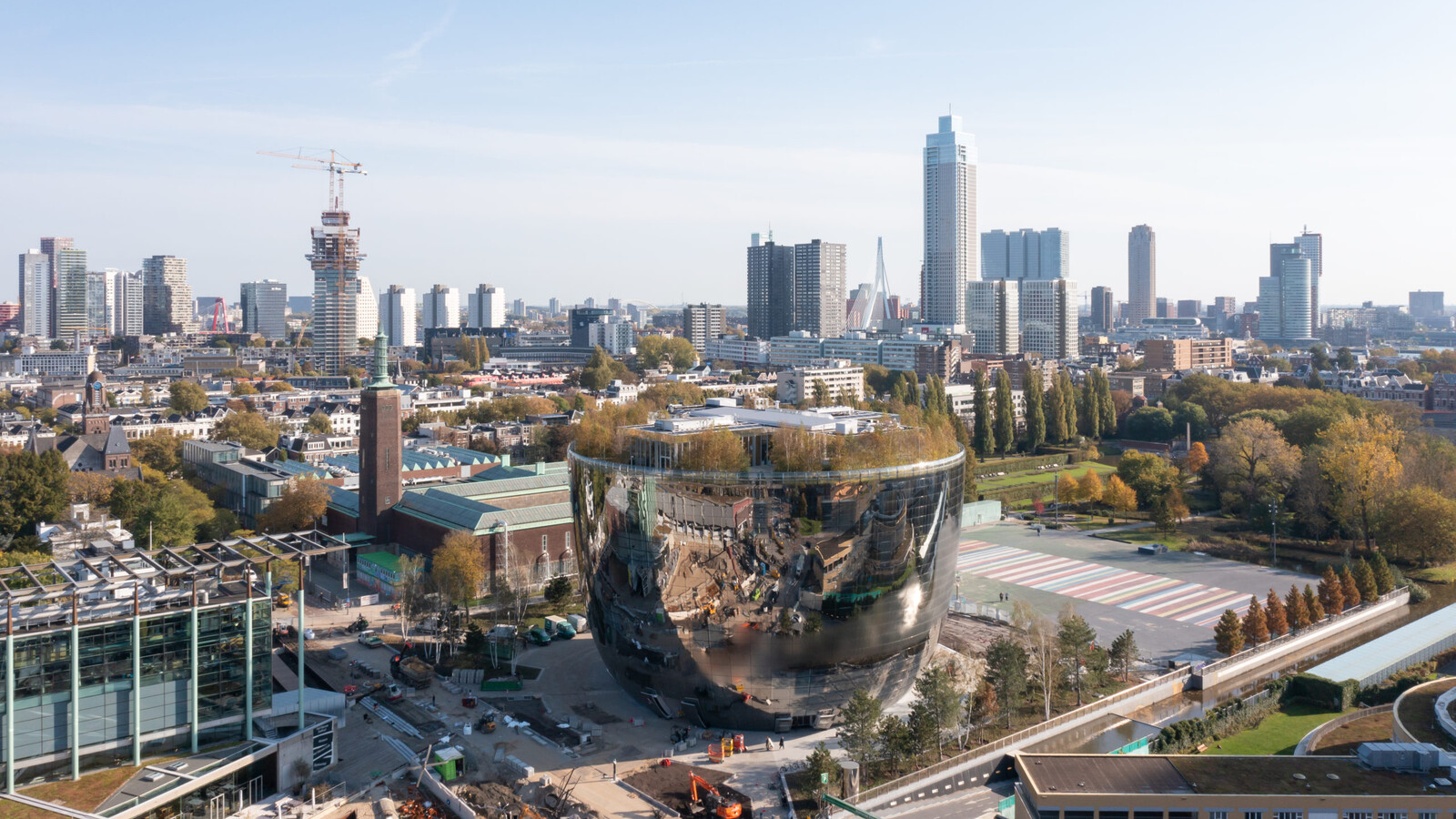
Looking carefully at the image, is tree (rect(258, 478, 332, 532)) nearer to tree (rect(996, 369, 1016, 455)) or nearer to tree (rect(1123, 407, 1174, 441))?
tree (rect(996, 369, 1016, 455))

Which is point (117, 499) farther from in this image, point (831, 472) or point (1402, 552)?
point (1402, 552)

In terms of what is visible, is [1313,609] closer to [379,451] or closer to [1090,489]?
[1090,489]

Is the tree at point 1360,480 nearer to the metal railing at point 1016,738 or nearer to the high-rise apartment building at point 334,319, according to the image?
the metal railing at point 1016,738

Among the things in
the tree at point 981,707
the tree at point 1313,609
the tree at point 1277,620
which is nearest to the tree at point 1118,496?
the tree at point 1313,609

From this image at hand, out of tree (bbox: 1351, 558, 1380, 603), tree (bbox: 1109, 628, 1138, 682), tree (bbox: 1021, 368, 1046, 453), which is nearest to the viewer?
tree (bbox: 1109, 628, 1138, 682)

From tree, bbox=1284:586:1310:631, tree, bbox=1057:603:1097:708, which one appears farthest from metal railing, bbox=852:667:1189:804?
tree, bbox=1284:586:1310:631

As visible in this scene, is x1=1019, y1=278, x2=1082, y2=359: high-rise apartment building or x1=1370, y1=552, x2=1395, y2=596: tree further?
x1=1019, y1=278, x2=1082, y2=359: high-rise apartment building
